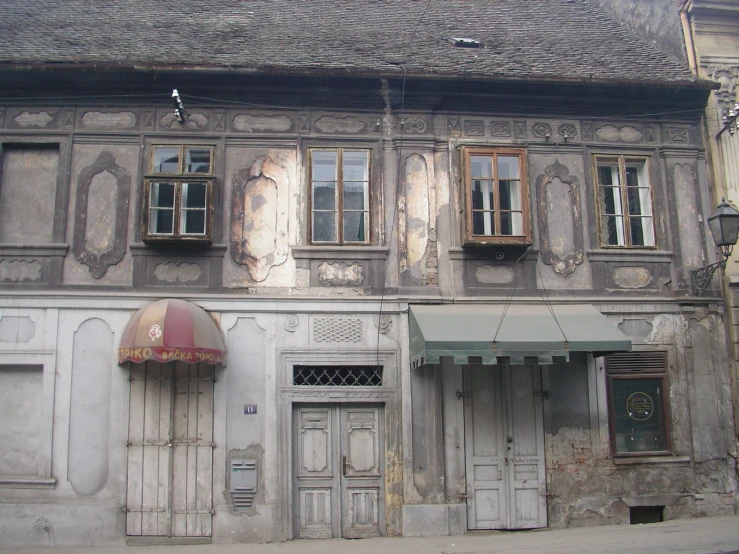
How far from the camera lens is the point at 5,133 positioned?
10.1m

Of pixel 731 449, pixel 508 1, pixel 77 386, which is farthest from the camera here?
pixel 508 1

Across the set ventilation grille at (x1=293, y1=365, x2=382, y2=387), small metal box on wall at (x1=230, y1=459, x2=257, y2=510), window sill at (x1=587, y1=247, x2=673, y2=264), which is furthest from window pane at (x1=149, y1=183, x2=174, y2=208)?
window sill at (x1=587, y1=247, x2=673, y2=264)

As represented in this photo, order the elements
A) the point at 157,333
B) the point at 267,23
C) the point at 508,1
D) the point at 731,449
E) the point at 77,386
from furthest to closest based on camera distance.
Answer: the point at 508,1
the point at 267,23
the point at 731,449
the point at 77,386
the point at 157,333

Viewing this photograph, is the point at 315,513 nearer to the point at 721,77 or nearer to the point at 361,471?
the point at 361,471

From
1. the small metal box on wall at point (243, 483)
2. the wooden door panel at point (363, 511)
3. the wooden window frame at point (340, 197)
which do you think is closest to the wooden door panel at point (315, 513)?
the wooden door panel at point (363, 511)

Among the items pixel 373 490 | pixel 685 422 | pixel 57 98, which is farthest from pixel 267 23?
pixel 685 422

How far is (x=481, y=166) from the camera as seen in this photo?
34.7 feet

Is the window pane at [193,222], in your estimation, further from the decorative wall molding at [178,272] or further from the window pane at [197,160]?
the window pane at [197,160]

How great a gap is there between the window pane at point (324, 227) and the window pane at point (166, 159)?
2217mm

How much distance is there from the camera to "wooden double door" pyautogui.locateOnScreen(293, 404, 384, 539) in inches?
377

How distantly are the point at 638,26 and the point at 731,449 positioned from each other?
7.64 metres

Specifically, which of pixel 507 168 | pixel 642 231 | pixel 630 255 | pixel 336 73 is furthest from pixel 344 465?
pixel 642 231

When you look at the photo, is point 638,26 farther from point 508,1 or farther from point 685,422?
point 685,422

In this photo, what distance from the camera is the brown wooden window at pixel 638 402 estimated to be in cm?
1023
